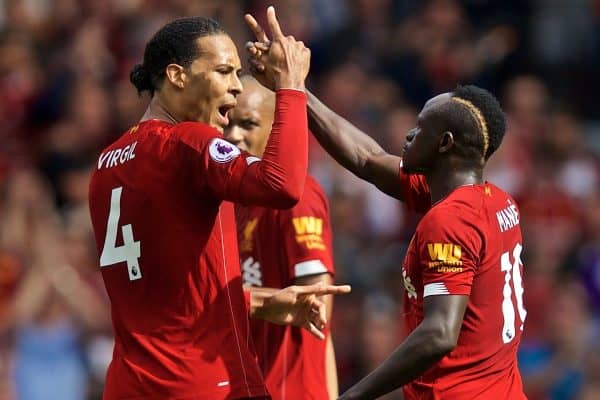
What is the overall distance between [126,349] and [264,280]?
128 centimetres

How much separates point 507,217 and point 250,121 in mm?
1766

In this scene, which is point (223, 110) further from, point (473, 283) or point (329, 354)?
point (329, 354)

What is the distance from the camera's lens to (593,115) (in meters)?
14.2

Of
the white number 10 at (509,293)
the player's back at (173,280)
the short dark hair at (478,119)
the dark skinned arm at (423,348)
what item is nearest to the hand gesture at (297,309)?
the player's back at (173,280)

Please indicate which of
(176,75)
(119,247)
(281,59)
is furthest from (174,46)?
(119,247)

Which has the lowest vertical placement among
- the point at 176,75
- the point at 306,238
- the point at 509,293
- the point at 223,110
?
the point at 509,293

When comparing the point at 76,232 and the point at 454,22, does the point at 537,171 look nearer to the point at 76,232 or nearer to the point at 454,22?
the point at 454,22

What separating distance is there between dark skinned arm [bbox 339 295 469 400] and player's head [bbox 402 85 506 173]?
2.05ft

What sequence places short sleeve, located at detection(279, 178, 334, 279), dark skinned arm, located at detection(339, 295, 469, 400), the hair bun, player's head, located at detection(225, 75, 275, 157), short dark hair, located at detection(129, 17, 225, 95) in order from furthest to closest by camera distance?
player's head, located at detection(225, 75, 275, 157) < short sleeve, located at detection(279, 178, 334, 279) < the hair bun < short dark hair, located at detection(129, 17, 225, 95) < dark skinned arm, located at detection(339, 295, 469, 400)

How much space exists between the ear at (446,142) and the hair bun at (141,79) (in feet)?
3.93

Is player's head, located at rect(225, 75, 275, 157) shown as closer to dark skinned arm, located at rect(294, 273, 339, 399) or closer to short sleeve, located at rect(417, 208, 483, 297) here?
dark skinned arm, located at rect(294, 273, 339, 399)

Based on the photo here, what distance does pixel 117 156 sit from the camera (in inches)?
206

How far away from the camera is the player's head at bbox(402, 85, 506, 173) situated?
5.21 metres

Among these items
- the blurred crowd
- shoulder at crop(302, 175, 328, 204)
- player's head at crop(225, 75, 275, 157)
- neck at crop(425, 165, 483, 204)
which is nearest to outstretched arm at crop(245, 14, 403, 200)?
shoulder at crop(302, 175, 328, 204)
